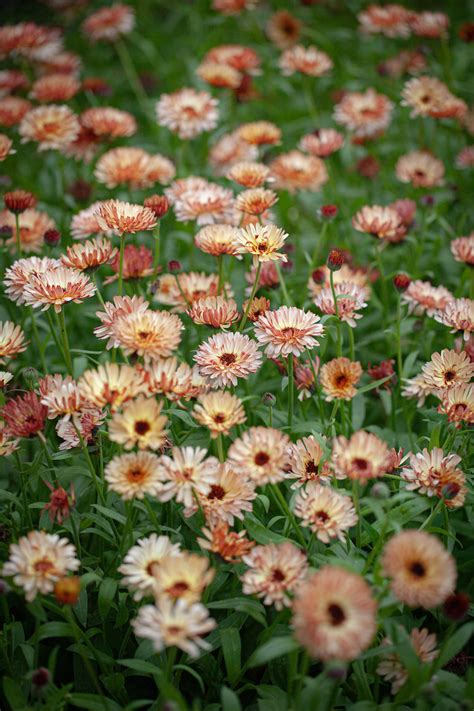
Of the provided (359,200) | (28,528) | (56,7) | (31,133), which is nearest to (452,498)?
(28,528)

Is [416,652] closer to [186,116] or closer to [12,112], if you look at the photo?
[186,116]

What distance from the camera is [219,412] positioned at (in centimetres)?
184

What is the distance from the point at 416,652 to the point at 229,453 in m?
0.69

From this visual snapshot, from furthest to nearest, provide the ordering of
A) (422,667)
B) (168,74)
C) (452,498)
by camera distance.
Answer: (168,74)
(452,498)
(422,667)

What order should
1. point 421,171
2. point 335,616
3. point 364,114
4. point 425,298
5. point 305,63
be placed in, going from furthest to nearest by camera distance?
point 305,63, point 364,114, point 421,171, point 425,298, point 335,616

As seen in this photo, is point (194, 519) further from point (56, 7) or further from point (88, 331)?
point (56, 7)

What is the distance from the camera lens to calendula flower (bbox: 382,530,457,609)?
1445 millimetres

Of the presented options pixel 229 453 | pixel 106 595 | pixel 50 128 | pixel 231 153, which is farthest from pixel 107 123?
pixel 106 595

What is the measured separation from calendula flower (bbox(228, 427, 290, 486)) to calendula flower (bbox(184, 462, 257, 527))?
0.19ft

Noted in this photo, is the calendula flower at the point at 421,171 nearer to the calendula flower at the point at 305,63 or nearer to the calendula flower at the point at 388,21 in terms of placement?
the calendula flower at the point at 305,63

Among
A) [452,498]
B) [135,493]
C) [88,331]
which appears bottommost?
[88,331]

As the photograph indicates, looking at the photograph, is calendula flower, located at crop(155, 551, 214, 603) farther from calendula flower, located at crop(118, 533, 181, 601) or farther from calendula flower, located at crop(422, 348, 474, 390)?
calendula flower, located at crop(422, 348, 474, 390)

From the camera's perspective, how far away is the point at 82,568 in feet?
6.68

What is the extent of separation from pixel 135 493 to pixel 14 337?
71 centimetres
